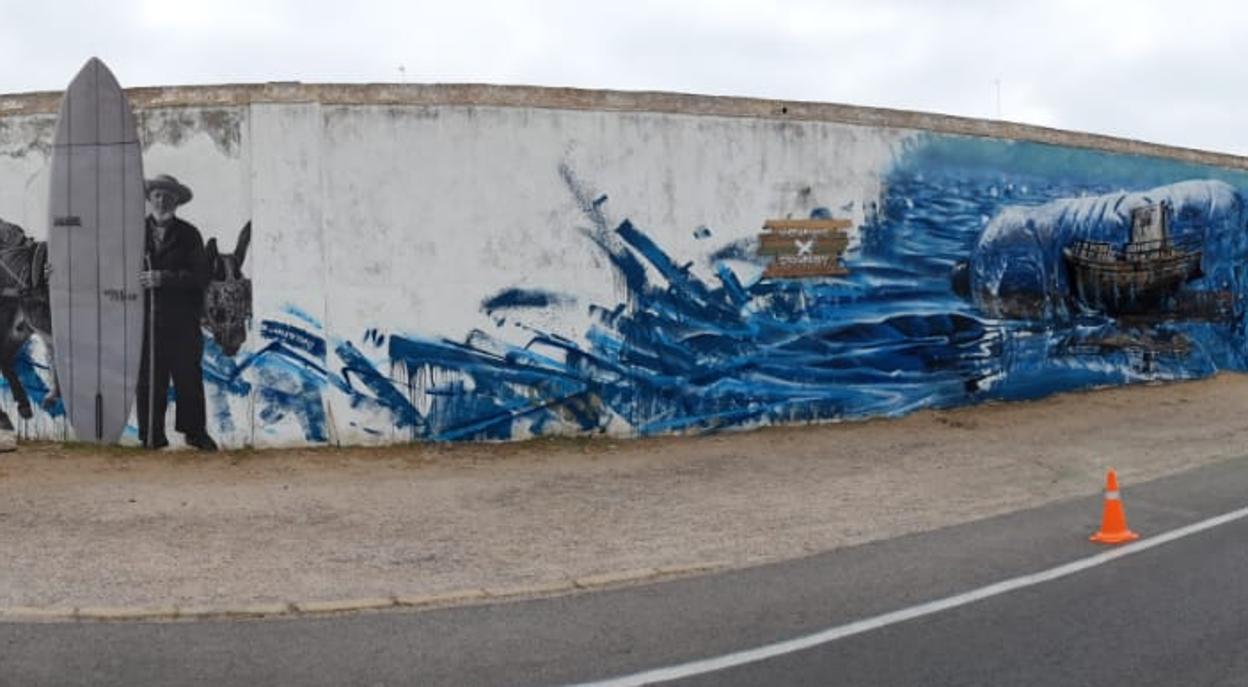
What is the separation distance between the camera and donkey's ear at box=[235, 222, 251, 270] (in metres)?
12.1

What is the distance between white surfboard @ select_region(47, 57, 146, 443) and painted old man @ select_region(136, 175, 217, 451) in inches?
5.8

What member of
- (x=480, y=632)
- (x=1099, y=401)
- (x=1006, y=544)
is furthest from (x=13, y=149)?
(x=1099, y=401)

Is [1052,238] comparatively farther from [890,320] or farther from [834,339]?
[834,339]

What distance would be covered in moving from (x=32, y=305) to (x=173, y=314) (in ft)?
5.53

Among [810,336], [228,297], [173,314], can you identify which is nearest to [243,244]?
[228,297]

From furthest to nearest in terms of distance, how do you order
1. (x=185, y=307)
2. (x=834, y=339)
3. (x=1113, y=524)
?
(x=834, y=339)
(x=185, y=307)
(x=1113, y=524)

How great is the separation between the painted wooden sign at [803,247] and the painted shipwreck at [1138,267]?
4965mm

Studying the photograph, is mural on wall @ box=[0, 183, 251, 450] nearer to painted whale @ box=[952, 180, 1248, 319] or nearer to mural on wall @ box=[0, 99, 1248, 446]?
mural on wall @ box=[0, 99, 1248, 446]

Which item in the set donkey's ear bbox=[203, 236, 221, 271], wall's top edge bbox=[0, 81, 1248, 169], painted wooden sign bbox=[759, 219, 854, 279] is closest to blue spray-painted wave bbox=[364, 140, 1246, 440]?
painted wooden sign bbox=[759, 219, 854, 279]

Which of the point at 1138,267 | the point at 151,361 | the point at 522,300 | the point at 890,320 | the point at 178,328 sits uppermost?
the point at 1138,267

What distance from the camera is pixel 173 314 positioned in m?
12.2

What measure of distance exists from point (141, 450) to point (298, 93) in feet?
13.7

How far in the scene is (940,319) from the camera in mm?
15461

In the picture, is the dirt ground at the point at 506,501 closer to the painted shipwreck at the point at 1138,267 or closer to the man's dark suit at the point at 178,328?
the man's dark suit at the point at 178,328
